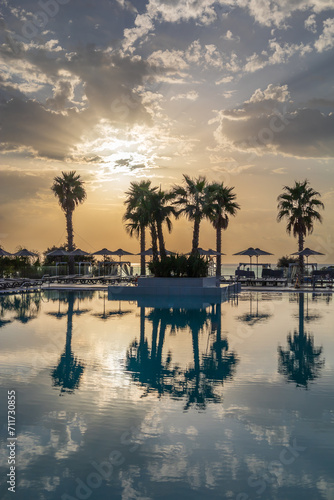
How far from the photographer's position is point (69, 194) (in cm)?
4188

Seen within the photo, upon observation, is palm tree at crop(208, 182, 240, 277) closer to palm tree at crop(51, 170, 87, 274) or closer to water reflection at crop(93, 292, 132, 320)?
palm tree at crop(51, 170, 87, 274)

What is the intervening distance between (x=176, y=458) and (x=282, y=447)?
3.69 ft

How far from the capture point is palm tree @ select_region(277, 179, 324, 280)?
1357 inches

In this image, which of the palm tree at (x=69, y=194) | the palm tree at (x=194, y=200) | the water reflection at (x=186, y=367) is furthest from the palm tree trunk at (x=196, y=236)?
the water reflection at (x=186, y=367)

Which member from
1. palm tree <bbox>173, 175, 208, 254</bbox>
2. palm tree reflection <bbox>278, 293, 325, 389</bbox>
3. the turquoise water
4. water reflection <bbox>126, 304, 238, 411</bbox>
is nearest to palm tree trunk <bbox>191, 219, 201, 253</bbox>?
palm tree <bbox>173, 175, 208, 254</bbox>

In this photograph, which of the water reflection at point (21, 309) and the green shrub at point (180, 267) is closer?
the water reflection at point (21, 309)

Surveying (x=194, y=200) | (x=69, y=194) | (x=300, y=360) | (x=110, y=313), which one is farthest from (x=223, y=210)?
(x=300, y=360)

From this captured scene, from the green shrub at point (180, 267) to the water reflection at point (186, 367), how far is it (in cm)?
1166

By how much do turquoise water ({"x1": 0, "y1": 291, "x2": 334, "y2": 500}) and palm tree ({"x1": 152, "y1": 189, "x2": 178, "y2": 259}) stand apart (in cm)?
2328

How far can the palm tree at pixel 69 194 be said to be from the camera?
41.8 m

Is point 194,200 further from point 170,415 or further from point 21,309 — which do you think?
point 170,415

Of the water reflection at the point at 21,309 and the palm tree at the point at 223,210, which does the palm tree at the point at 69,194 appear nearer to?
the palm tree at the point at 223,210

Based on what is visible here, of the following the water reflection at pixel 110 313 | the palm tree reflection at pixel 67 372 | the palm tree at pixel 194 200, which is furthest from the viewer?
the palm tree at pixel 194 200

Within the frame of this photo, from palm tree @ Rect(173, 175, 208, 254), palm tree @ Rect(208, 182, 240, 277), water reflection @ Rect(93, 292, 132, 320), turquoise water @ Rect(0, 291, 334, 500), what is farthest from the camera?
palm tree @ Rect(208, 182, 240, 277)
